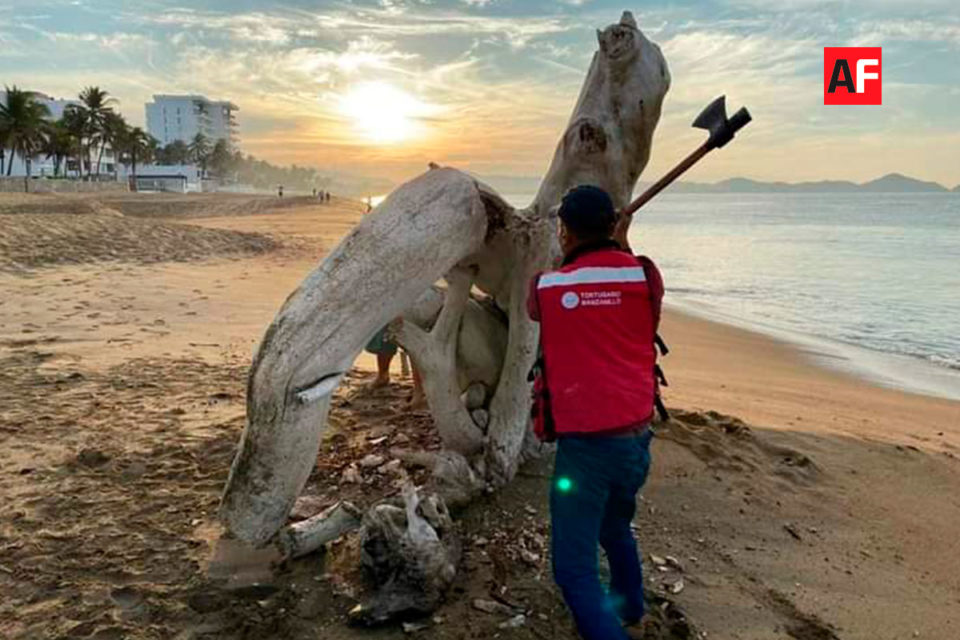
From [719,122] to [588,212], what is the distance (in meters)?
1.49

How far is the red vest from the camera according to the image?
10.3ft

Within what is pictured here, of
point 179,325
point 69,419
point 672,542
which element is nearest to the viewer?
point 672,542

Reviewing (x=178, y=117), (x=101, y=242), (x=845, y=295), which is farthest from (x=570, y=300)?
(x=178, y=117)

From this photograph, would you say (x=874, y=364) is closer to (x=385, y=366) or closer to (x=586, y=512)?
(x=385, y=366)

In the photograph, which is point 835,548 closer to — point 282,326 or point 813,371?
point 282,326

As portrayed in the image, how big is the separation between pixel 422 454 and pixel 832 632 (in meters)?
2.65

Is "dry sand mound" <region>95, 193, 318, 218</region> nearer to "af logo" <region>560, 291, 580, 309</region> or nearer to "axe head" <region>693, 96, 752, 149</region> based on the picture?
"axe head" <region>693, 96, 752, 149</region>

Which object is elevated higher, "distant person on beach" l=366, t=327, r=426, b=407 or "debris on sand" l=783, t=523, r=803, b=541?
"distant person on beach" l=366, t=327, r=426, b=407

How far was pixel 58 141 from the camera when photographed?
6862 centimetres

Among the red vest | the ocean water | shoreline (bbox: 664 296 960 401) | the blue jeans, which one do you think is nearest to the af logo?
the red vest

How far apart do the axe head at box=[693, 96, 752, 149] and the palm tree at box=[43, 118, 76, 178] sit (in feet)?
239

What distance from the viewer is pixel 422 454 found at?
525 centimetres

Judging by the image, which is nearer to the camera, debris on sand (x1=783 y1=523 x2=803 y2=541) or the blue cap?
the blue cap

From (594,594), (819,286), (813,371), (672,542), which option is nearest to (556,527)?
(594,594)
